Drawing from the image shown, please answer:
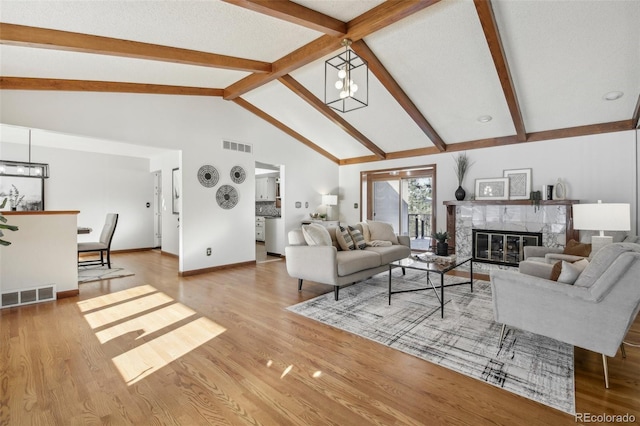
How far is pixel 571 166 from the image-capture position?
5.00 m

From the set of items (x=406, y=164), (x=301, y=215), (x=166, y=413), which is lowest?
(x=166, y=413)

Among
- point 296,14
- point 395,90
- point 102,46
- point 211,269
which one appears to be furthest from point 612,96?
point 211,269

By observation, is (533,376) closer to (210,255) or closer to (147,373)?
(147,373)

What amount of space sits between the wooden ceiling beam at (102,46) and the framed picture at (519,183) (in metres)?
5.11

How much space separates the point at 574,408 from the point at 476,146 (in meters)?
5.15

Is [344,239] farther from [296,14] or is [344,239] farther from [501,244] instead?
[501,244]

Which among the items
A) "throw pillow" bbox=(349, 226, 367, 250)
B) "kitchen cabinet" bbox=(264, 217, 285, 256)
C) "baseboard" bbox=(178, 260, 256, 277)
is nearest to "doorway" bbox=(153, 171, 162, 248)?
"kitchen cabinet" bbox=(264, 217, 285, 256)

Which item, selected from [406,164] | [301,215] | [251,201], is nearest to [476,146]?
[406,164]

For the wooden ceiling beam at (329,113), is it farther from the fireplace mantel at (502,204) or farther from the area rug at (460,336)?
the area rug at (460,336)

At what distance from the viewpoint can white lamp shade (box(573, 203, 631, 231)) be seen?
9.07 ft

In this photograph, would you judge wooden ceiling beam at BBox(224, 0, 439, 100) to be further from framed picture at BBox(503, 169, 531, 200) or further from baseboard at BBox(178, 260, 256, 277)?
framed picture at BBox(503, 169, 531, 200)

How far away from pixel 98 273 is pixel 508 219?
7.38m

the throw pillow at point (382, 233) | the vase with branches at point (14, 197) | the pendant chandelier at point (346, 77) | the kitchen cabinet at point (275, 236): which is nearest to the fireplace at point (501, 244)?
the throw pillow at point (382, 233)

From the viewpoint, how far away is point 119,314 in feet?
10.3
